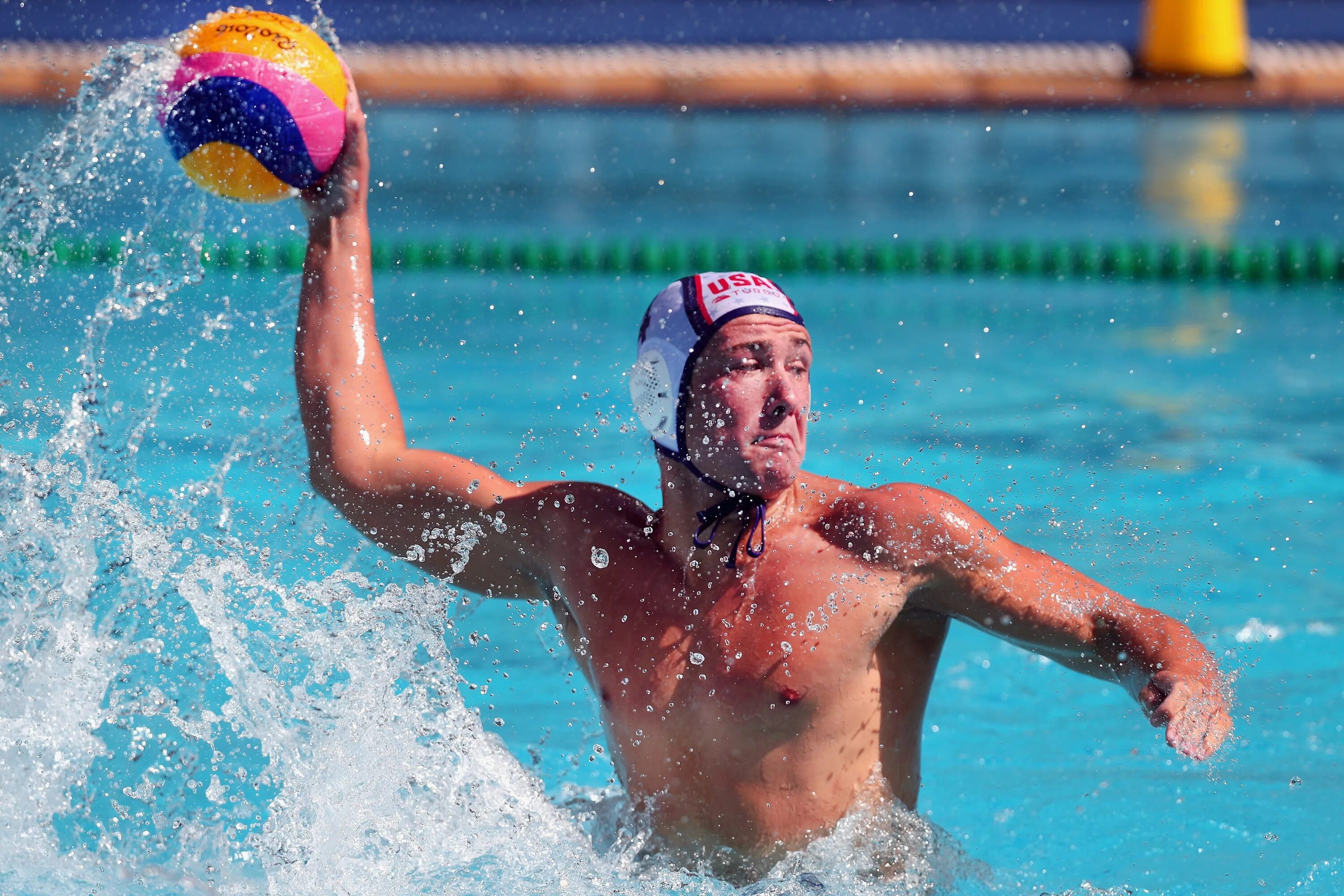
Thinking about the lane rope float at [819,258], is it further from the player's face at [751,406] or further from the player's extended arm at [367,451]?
the player's face at [751,406]

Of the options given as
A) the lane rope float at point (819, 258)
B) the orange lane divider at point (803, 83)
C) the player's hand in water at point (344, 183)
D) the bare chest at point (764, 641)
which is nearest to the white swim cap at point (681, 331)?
the bare chest at point (764, 641)

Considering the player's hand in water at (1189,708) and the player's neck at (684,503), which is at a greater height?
the player's neck at (684,503)

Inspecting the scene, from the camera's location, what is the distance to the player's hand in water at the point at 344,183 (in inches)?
103

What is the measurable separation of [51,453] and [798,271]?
4868 millimetres

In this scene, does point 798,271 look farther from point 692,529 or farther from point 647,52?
point 692,529

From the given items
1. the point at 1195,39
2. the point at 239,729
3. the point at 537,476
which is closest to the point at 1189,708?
the point at 239,729

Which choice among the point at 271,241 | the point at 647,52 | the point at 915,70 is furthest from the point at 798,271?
the point at 647,52

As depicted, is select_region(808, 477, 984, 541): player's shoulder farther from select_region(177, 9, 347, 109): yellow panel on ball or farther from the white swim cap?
select_region(177, 9, 347, 109): yellow panel on ball

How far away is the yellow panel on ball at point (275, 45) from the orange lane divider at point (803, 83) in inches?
270

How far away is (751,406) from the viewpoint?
6.91 ft

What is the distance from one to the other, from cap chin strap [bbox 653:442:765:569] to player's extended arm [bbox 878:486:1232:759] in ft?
0.60

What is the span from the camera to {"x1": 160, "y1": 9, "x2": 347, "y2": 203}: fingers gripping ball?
8.36ft

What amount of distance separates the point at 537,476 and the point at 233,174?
2.43m

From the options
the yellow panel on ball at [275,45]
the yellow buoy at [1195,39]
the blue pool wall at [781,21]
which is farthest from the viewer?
the blue pool wall at [781,21]
